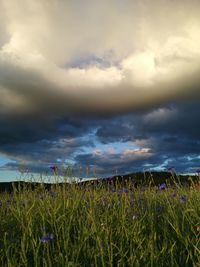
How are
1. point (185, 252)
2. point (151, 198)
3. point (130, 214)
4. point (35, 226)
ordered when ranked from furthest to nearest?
point (151, 198) → point (130, 214) → point (35, 226) → point (185, 252)

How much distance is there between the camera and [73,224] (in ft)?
19.2

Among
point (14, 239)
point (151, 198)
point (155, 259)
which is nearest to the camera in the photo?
point (155, 259)

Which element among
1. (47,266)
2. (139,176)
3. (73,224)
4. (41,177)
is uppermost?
(139,176)

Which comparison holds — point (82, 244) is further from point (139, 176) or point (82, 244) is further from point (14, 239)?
point (139, 176)

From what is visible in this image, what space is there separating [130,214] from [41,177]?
253 centimetres

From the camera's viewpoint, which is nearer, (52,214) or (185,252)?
(185,252)

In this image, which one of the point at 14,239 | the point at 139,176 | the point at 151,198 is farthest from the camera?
the point at 139,176

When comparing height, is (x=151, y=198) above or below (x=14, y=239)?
above

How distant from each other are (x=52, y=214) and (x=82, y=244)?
4.09 ft

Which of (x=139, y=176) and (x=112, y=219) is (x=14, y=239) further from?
(x=139, y=176)

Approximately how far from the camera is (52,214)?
621cm

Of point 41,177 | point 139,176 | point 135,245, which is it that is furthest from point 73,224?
point 139,176

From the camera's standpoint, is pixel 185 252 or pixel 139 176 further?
pixel 139 176

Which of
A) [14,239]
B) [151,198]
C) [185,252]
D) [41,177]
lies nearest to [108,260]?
[185,252]
